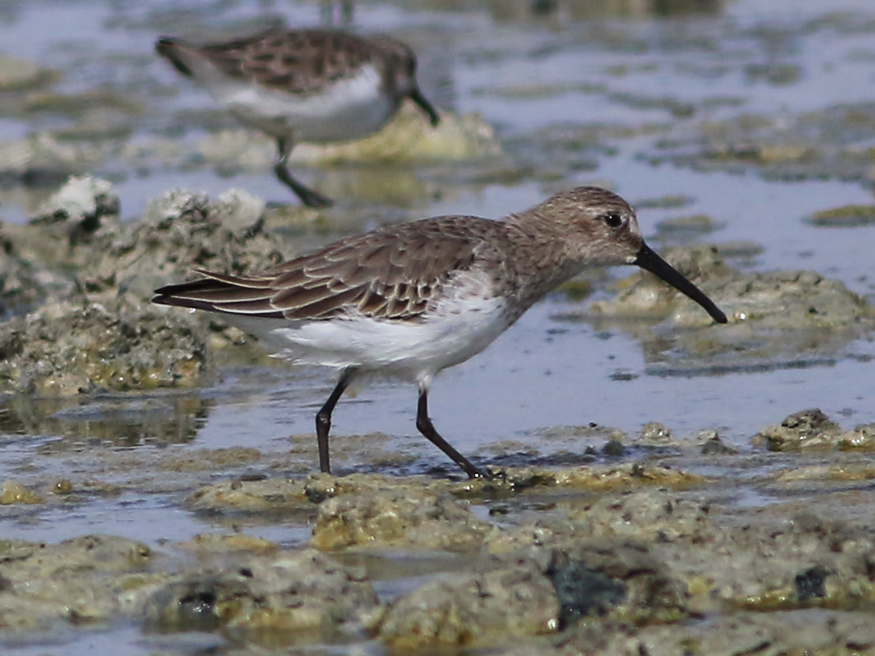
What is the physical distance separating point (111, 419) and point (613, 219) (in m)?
2.43

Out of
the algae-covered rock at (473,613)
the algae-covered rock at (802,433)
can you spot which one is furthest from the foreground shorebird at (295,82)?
the algae-covered rock at (473,613)

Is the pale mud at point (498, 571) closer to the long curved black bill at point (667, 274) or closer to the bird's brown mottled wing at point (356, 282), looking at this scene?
the bird's brown mottled wing at point (356, 282)

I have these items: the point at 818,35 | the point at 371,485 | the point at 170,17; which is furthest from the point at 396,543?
the point at 170,17

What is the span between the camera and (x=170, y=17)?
22422mm

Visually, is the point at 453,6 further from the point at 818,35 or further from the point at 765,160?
the point at 765,160

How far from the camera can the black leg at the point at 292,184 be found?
12.7 meters

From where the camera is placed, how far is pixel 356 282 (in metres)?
6.84

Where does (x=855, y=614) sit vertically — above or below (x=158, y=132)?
above

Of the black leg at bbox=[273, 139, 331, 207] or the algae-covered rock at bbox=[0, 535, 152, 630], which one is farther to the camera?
the black leg at bbox=[273, 139, 331, 207]

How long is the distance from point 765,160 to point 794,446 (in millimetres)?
6554

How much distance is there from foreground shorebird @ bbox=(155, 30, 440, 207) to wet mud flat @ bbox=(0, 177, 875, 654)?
3414 millimetres

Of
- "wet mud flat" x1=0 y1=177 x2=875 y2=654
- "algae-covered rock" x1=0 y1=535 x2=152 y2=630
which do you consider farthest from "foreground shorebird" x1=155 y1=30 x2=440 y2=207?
"algae-covered rock" x1=0 y1=535 x2=152 y2=630

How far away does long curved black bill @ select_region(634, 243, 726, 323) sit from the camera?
762cm

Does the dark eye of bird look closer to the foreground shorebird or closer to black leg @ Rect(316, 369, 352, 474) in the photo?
black leg @ Rect(316, 369, 352, 474)
